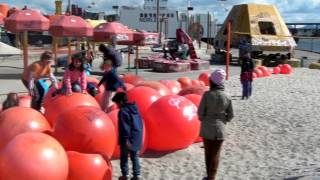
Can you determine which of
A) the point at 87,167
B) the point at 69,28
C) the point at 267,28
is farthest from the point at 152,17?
the point at 87,167

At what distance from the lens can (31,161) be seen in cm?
573

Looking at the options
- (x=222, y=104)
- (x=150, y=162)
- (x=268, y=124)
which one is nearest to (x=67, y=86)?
(x=150, y=162)

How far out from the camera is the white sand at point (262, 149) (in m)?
7.50

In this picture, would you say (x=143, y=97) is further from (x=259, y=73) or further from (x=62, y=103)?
(x=259, y=73)

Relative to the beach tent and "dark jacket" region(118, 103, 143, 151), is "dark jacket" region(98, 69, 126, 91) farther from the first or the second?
the beach tent

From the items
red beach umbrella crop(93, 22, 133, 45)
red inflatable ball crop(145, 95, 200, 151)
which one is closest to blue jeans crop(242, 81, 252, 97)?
red inflatable ball crop(145, 95, 200, 151)

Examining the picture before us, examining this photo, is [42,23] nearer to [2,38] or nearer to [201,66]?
[201,66]

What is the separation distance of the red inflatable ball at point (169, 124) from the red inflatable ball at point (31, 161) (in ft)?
8.29

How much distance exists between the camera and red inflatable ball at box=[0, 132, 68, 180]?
571 cm

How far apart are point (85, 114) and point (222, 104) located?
1809mm

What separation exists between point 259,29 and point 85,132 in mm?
26739

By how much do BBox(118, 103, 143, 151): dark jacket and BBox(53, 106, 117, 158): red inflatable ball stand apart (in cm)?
37

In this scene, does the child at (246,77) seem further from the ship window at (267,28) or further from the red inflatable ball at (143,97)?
the ship window at (267,28)

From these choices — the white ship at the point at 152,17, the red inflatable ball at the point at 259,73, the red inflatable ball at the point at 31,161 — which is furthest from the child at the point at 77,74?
the white ship at the point at 152,17
